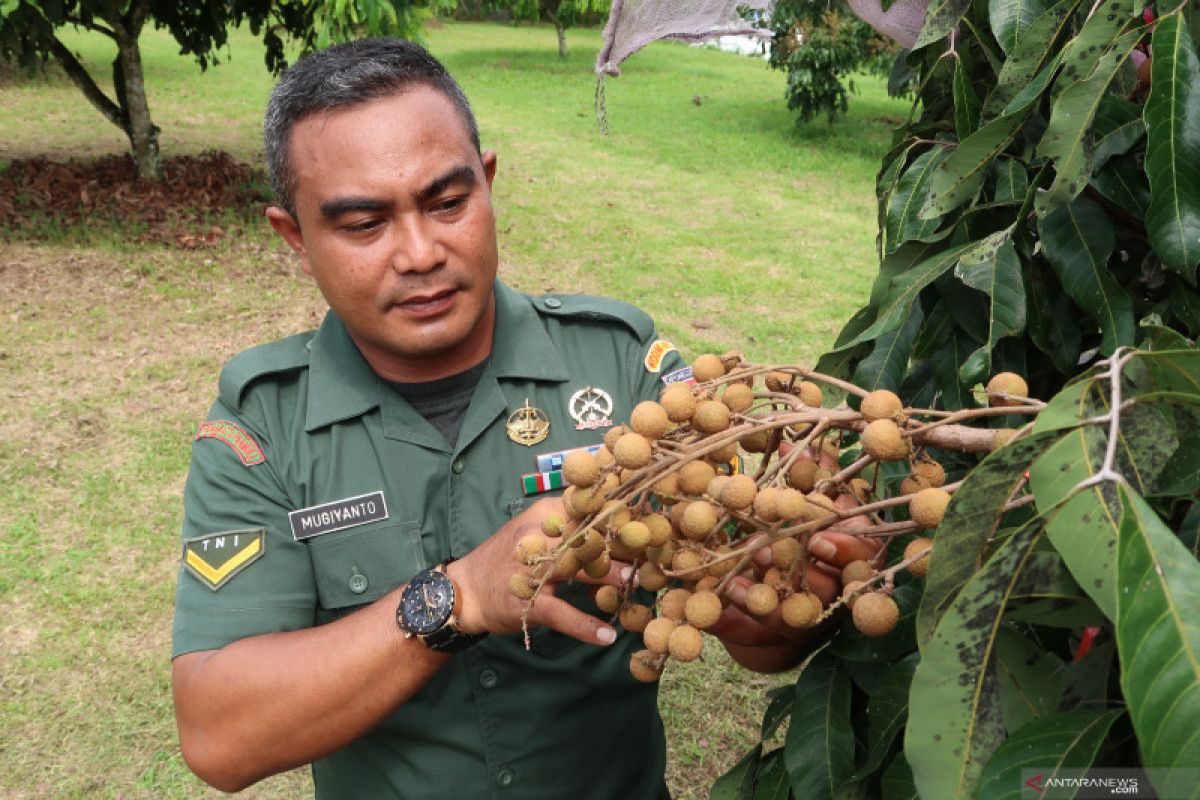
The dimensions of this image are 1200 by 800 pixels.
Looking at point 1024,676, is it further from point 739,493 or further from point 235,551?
point 235,551

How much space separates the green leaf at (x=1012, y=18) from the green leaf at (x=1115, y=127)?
15 centimetres

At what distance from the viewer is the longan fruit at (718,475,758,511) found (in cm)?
79

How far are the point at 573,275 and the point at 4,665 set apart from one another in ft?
14.6

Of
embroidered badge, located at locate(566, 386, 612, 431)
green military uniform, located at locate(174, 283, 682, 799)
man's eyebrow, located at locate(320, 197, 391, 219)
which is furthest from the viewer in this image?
embroidered badge, located at locate(566, 386, 612, 431)

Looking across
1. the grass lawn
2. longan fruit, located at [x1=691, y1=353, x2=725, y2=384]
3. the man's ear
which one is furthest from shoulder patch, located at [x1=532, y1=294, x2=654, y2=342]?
the grass lawn

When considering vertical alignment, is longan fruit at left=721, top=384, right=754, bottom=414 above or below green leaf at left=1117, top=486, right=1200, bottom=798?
below

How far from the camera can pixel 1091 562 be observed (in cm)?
57

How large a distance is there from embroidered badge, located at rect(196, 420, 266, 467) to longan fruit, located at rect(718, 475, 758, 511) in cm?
100

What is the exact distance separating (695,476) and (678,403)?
0.07 metres

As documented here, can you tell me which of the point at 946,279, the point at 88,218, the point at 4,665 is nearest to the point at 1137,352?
the point at 946,279

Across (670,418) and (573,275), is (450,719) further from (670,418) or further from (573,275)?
(573,275)

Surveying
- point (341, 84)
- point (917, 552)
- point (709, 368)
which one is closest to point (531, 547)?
point (709, 368)

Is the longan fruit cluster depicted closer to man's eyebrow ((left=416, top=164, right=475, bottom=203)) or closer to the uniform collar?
man's eyebrow ((left=416, top=164, right=475, bottom=203))

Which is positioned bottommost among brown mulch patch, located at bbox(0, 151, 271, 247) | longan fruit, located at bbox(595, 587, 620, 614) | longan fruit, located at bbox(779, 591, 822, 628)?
brown mulch patch, located at bbox(0, 151, 271, 247)
